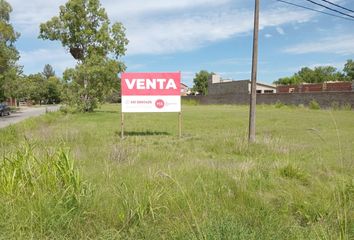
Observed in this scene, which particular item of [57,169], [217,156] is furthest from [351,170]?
[57,169]

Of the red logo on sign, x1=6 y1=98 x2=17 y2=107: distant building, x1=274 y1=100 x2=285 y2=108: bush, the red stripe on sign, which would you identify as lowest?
x1=6 y1=98 x2=17 y2=107: distant building

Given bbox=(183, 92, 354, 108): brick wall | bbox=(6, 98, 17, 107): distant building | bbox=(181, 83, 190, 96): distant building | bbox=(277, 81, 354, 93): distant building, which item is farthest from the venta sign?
bbox=(181, 83, 190, 96): distant building

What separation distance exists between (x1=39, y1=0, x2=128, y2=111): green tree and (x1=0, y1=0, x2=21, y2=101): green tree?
13.3 ft

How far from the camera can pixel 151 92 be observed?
1455cm

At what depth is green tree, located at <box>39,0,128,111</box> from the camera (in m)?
37.5

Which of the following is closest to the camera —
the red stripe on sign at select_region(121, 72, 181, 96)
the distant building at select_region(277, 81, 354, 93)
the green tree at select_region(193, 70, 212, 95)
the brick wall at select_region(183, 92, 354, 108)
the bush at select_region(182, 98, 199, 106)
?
the red stripe on sign at select_region(121, 72, 181, 96)

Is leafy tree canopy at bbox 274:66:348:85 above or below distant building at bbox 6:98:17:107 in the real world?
above

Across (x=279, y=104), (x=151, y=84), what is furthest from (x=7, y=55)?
(x=279, y=104)

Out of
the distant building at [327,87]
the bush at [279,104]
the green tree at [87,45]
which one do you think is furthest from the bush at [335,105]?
the green tree at [87,45]

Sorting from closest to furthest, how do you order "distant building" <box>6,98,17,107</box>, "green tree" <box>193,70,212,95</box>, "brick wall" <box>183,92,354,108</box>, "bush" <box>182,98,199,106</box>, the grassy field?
the grassy field
"brick wall" <box>183,92,354,108</box>
"distant building" <box>6,98,17,107</box>
"bush" <box>182,98,199,106</box>
"green tree" <box>193,70,212,95</box>

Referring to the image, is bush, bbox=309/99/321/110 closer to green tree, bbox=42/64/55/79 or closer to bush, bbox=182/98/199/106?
bush, bbox=182/98/199/106

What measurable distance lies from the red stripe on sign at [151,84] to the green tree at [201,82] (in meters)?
96.7

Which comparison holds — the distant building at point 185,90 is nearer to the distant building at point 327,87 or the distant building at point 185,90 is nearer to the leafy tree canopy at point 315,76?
the leafy tree canopy at point 315,76

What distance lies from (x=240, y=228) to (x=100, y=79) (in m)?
35.6
